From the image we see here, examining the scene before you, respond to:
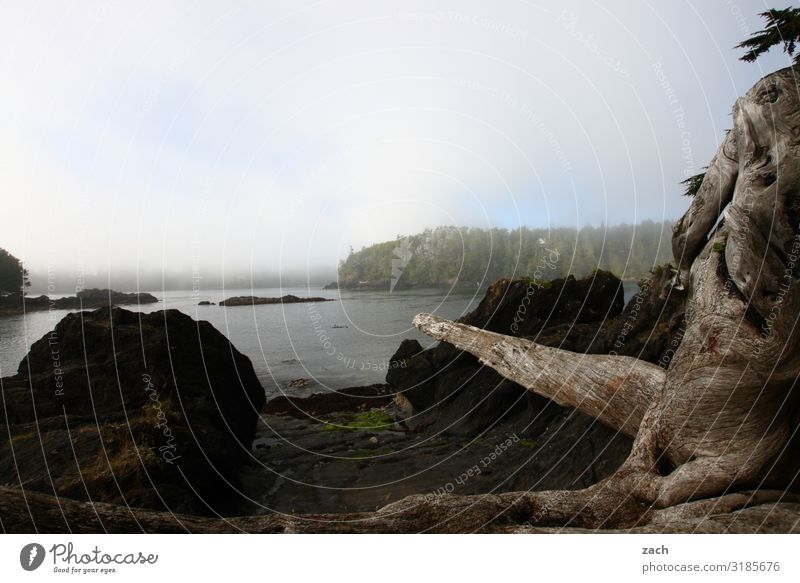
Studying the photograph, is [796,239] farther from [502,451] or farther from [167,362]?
[167,362]

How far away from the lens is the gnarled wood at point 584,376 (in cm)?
660

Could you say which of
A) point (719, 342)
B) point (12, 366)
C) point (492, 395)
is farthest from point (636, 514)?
point (12, 366)

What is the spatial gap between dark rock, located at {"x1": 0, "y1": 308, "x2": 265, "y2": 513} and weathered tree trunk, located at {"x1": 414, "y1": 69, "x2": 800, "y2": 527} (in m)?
6.00

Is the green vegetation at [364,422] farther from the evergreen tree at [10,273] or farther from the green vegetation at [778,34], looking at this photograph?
the green vegetation at [778,34]

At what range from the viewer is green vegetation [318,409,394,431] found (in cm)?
1324

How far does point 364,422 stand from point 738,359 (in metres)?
11.4

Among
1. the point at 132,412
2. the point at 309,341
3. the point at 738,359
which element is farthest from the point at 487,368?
the point at 309,341

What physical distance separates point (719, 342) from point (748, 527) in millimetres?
2000

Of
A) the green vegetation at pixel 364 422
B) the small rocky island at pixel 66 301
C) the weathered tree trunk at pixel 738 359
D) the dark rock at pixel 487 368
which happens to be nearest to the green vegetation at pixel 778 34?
the weathered tree trunk at pixel 738 359

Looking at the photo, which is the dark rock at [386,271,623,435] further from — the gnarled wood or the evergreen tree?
the evergreen tree

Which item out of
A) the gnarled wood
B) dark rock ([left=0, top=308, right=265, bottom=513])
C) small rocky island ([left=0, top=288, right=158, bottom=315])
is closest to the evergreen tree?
small rocky island ([left=0, top=288, right=158, bottom=315])

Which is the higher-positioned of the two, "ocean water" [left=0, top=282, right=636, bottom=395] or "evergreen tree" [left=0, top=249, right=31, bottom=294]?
"evergreen tree" [left=0, top=249, right=31, bottom=294]

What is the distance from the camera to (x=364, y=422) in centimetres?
1424

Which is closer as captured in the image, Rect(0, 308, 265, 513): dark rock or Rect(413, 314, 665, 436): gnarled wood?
Rect(0, 308, 265, 513): dark rock
